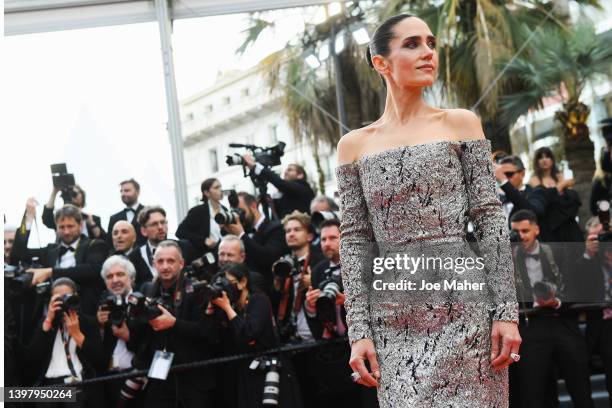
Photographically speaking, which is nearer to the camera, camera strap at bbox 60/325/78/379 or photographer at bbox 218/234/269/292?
camera strap at bbox 60/325/78/379

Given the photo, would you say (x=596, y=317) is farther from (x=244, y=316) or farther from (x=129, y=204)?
(x=129, y=204)

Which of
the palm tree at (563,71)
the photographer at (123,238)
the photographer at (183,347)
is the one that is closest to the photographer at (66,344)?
the photographer at (183,347)

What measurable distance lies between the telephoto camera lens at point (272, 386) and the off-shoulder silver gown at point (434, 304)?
282cm

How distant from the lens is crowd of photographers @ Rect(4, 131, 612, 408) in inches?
219

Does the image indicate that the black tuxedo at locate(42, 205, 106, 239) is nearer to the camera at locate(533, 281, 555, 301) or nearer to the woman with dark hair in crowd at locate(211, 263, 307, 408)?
the woman with dark hair in crowd at locate(211, 263, 307, 408)

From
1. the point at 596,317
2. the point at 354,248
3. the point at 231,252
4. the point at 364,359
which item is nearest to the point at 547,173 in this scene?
the point at 596,317

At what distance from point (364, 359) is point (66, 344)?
3.52m

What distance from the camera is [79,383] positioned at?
18.0 feet

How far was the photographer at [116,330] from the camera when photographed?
571 centimetres

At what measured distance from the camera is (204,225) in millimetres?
6895

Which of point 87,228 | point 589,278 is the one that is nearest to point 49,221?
point 87,228

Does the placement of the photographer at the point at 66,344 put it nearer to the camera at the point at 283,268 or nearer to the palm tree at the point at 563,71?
the camera at the point at 283,268

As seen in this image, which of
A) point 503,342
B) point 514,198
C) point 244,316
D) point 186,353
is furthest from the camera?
point 514,198

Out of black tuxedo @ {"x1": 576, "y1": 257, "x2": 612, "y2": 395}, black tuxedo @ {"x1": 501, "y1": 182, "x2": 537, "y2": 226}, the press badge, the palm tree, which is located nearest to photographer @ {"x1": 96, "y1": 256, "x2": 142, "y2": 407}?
the press badge
